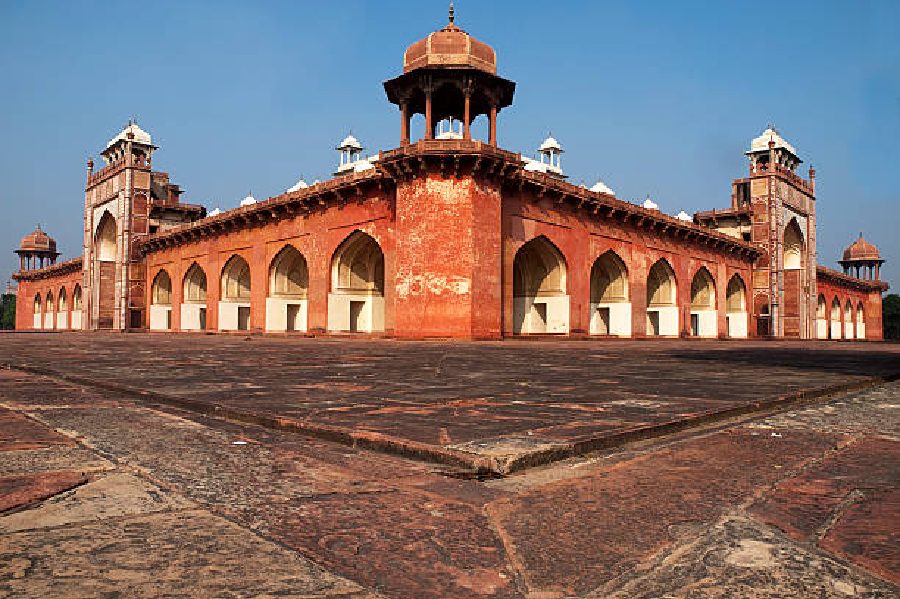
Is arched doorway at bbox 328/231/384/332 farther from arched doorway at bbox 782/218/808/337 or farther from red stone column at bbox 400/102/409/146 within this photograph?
arched doorway at bbox 782/218/808/337

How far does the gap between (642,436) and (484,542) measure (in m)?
1.36

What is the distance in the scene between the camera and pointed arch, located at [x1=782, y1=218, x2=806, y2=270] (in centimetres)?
3431

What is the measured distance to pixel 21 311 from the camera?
181ft

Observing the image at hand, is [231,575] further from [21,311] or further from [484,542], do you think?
[21,311]

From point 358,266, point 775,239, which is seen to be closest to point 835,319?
point 775,239

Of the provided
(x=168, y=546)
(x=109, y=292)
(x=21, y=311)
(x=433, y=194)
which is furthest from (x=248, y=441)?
(x=21, y=311)

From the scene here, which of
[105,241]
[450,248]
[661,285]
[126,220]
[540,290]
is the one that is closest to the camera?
[450,248]

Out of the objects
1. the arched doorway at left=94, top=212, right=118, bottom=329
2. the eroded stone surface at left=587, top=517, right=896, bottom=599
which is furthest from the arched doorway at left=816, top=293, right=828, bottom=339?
the eroded stone surface at left=587, top=517, right=896, bottom=599

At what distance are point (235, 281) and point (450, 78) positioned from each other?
48.5ft

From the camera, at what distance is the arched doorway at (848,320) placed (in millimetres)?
47094

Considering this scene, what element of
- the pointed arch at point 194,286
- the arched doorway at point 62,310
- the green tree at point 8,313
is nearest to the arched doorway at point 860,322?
the pointed arch at point 194,286

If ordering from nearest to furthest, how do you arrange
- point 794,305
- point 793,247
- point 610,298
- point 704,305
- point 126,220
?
point 610,298 < point 704,305 < point 794,305 < point 126,220 < point 793,247

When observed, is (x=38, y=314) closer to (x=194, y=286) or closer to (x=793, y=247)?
(x=194, y=286)

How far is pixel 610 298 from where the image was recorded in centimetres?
2436
